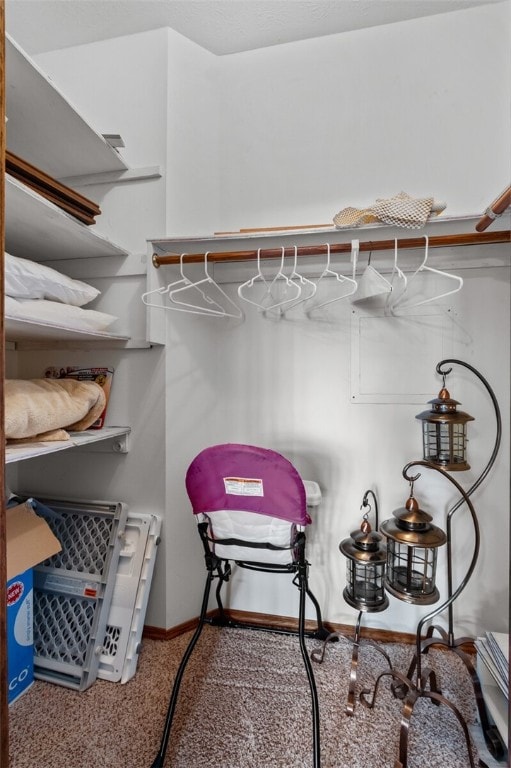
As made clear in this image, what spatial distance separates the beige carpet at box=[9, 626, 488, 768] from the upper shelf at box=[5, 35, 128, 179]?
217cm

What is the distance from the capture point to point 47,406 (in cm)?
120

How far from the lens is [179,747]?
3.71ft

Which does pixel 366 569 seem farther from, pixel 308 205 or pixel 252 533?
pixel 308 205

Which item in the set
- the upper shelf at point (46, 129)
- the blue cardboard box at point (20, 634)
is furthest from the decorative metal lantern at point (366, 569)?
the upper shelf at point (46, 129)

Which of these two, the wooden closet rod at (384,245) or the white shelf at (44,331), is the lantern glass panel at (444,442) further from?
the white shelf at (44,331)

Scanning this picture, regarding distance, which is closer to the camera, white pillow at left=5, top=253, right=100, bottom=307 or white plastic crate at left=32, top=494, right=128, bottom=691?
white pillow at left=5, top=253, right=100, bottom=307

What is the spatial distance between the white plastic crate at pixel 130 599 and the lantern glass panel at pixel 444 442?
47.2 inches

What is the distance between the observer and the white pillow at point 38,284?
1131mm

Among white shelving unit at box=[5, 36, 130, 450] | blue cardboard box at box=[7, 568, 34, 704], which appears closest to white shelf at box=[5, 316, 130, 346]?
white shelving unit at box=[5, 36, 130, 450]

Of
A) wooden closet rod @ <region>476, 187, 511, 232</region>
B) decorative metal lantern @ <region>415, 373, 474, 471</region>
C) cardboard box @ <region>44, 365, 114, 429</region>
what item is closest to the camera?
wooden closet rod @ <region>476, 187, 511, 232</region>

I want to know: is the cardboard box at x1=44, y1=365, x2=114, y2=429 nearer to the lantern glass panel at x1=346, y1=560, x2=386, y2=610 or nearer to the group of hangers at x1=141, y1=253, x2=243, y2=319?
the group of hangers at x1=141, y1=253, x2=243, y2=319

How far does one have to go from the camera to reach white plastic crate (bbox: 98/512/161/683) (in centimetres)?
140

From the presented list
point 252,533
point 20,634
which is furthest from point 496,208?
point 20,634

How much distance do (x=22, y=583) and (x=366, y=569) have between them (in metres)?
1.36
